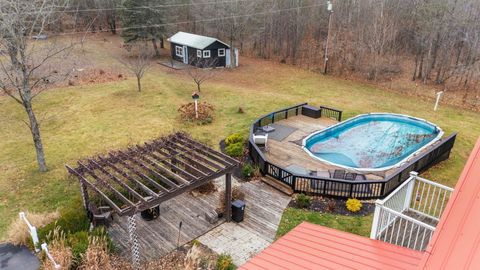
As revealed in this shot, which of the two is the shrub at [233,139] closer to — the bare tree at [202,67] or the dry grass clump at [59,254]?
the dry grass clump at [59,254]

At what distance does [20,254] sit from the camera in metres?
9.61

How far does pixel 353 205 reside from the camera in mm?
11836

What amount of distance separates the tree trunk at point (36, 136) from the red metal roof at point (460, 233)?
45.5ft

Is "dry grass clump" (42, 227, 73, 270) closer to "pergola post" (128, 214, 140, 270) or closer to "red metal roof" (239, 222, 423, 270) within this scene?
"pergola post" (128, 214, 140, 270)

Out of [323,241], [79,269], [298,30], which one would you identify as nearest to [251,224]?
[323,241]

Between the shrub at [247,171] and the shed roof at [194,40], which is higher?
the shed roof at [194,40]

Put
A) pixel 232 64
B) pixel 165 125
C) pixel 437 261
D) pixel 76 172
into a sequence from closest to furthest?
pixel 437 261
pixel 76 172
pixel 165 125
pixel 232 64

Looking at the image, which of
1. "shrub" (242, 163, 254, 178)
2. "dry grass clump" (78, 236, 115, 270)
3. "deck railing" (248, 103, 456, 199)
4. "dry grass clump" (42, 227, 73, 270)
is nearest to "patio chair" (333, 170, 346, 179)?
"deck railing" (248, 103, 456, 199)

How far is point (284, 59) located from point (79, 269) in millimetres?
28298

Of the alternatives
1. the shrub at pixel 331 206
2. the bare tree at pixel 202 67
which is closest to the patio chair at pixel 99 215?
the shrub at pixel 331 206

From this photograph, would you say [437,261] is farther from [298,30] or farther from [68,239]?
[298,30]

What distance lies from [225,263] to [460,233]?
620 centimetres

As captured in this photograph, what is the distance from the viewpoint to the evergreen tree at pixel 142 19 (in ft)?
107

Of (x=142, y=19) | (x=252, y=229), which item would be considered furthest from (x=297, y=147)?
(x=142, y=19)
